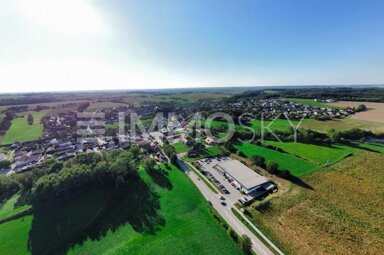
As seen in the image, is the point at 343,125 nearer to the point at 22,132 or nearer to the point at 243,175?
the point at 243,175

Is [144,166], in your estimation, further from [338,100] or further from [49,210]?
[338,100]

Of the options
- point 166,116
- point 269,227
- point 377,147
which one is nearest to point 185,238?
point 269,227

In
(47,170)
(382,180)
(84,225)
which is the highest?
(47,170)

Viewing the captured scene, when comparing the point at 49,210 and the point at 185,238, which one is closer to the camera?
the point at 185,238

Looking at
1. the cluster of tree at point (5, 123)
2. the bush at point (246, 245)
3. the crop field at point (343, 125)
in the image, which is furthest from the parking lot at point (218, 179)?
the cluster of tree at point (5, 123)

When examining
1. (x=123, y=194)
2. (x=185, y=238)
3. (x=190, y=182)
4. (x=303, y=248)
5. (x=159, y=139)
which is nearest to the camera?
(x=303, y=248)

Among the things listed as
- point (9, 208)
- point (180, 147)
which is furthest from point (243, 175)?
point (9, 208)

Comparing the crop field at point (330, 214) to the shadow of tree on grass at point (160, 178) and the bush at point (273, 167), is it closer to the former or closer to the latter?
the bush at point (273, 167)
